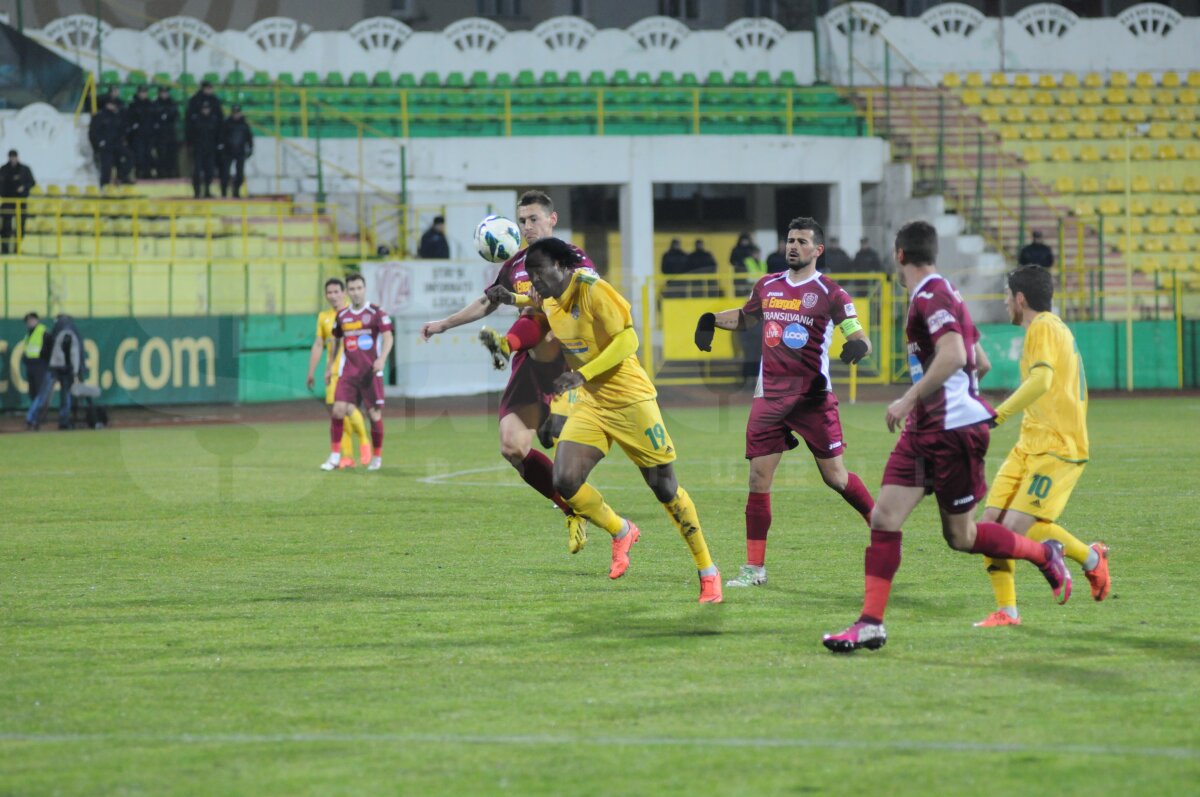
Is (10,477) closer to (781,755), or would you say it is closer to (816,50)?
(781,755)

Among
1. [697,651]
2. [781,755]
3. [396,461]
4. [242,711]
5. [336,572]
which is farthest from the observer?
[396,461]

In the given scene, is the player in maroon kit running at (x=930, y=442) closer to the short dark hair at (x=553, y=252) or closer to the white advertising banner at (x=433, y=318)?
the short dark hair at (x=553, y=252)

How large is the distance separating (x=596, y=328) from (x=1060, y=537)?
2.67 metres

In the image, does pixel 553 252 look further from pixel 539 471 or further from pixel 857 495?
pixel 857 495

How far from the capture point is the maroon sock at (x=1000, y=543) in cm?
738

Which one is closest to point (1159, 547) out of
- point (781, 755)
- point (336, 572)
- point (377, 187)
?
point (336, 572)

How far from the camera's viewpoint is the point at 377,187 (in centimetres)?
3362

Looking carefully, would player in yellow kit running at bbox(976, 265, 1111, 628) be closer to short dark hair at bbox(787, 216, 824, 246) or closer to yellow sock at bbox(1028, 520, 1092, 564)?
yellow sock at bbox(1028, 520, 1092, 564)

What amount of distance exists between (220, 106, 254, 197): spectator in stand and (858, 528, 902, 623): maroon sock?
2635cm

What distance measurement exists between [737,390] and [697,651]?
2477cm

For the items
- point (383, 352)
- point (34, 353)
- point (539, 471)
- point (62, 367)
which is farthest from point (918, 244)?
point (34, 353)

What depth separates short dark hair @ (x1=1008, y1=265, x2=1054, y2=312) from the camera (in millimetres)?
7848

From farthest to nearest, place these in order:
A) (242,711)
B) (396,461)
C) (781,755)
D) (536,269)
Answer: (396,461), (536,269), (242,711), (781,755)

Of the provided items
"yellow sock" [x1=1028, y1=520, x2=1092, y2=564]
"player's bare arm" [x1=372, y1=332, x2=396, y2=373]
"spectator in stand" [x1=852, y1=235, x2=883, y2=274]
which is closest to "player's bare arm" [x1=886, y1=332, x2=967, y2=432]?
"yellow sock" [x1=1028, y1=520, x2=1092, y2=564]
